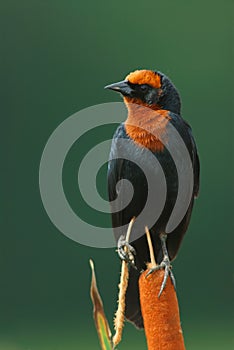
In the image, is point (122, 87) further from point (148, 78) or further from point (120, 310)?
point (120, 310)

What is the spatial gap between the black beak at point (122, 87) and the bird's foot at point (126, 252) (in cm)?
29

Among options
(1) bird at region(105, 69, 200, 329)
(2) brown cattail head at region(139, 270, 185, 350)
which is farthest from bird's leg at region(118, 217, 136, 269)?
(2) brown cattail head at region(139, 270, 185, 350)

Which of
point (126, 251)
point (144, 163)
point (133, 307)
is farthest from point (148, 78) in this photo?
point (133, 307)

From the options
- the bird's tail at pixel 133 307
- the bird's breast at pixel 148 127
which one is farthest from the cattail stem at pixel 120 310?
the bird's breast at pixel 148 127

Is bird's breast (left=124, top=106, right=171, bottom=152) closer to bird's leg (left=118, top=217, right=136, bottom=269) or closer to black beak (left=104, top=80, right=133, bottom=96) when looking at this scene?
black beak (left=104, top=80, right=133, bottom=96)

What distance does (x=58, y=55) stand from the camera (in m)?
1.20

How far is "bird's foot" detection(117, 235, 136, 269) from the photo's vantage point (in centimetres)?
109

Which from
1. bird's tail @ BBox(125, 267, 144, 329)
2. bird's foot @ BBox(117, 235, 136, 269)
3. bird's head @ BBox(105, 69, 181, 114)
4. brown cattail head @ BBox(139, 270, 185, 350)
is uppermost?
bird's head @ BBox(105, 69, 181, 114)

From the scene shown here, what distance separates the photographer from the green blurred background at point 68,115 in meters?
1.16

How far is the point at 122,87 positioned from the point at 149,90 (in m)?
0.05

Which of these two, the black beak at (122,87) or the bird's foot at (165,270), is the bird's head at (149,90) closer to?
the black beak at (122,87)

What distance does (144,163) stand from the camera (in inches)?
46.1

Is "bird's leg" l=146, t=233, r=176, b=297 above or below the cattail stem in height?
above

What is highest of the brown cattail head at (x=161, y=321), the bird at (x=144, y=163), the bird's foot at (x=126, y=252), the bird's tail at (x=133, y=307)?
the bird at (x=144, y=163)
